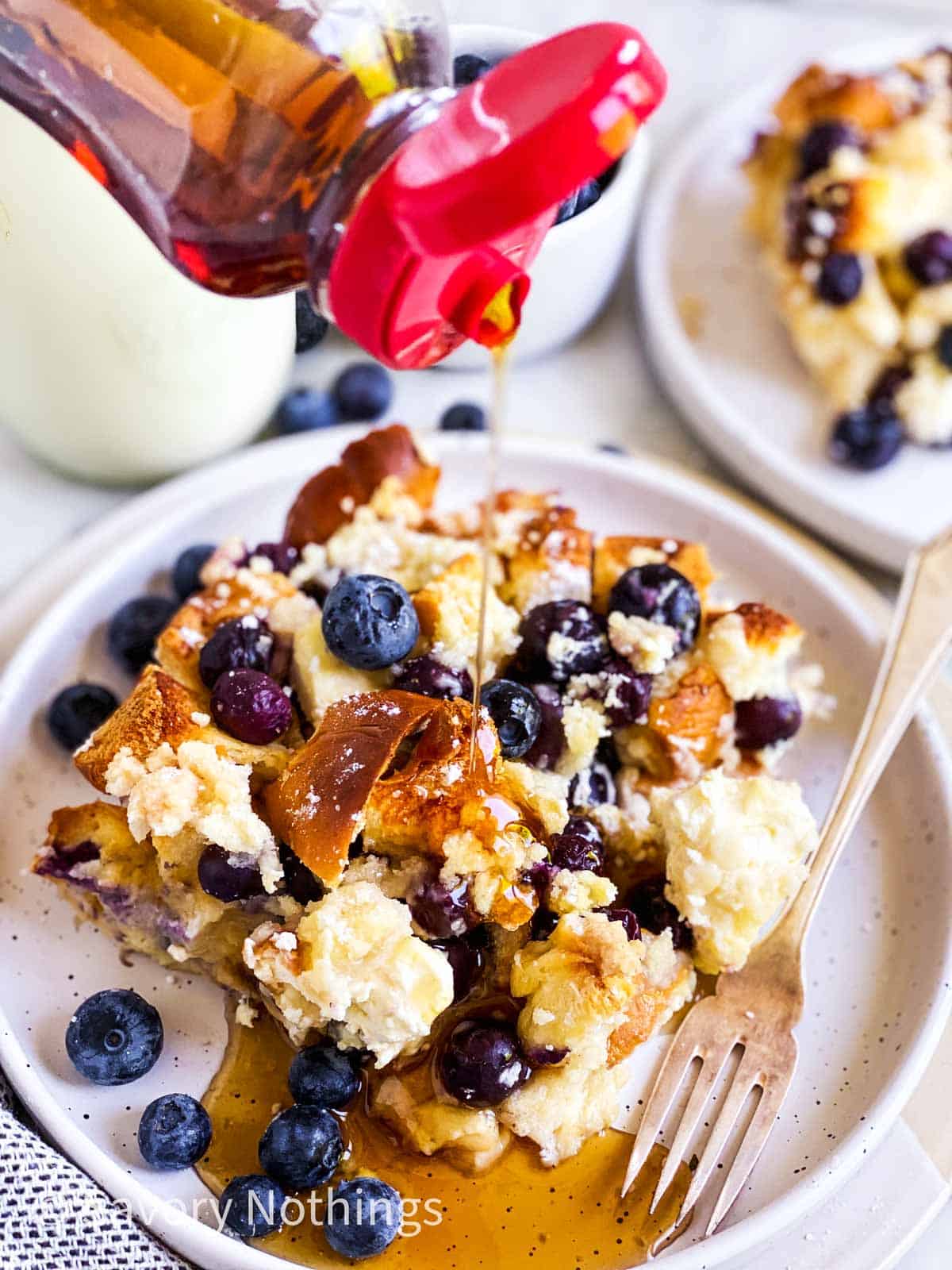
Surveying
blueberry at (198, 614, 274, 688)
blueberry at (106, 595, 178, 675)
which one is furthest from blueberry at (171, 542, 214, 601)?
blueberry at (198, 614, 274, 688)

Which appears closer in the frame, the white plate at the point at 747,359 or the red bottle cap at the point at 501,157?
the red bottle cap at the point at 501,157

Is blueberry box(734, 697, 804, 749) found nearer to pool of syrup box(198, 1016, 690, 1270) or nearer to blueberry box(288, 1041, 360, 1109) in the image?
pool of syrup box(198, 1016, 690, 1270)

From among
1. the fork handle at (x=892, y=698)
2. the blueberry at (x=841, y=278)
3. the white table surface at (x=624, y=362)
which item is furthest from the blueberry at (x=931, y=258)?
the fork handle at (x=892, y=698)

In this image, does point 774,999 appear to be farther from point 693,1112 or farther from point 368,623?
point 368,623

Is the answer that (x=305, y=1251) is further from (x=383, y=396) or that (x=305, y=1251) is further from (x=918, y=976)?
(x=383, y=396)

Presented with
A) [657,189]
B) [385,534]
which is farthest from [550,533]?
[657,189]

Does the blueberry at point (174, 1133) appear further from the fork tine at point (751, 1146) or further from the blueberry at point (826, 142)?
the blueberry at point (826, 142)

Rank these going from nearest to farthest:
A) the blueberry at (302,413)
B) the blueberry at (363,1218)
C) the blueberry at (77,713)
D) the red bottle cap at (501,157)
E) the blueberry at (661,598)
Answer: the red bottle cap at (501,157)
the blueberry at (363,1218)
the blueberry at (661,598)
the blueberry at (77,713)
the blueberry at (302,413)
